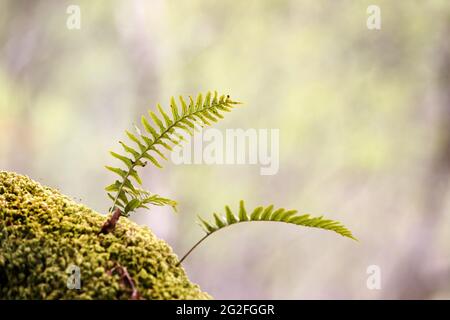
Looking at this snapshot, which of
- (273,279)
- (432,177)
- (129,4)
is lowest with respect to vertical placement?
(273,279)

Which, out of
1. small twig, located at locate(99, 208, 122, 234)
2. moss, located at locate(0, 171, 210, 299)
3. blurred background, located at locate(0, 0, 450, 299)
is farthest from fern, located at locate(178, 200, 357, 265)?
blurred background, located at locate(0, 0, 450, 299)

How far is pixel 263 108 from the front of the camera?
38.5ft

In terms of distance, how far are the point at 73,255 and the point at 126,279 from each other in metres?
0.16

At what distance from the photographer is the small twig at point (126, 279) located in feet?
4.38

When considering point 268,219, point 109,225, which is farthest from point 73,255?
point 268,219

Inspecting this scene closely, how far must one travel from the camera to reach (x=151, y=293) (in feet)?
4.46

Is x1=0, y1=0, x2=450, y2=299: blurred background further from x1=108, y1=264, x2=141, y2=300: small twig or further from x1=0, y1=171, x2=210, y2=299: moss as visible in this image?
x1=108, y1=264, x2=141, y2=300: small twig

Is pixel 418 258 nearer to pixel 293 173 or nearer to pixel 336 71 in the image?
pixel 293 173

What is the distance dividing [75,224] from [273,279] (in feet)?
33.7

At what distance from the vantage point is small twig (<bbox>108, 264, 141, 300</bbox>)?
133 centimetres

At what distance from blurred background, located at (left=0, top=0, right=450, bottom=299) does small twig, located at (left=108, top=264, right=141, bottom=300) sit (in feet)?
29.2

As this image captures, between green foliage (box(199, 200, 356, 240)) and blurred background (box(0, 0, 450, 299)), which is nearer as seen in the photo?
green foliage (box(199, 200, 356, 240))

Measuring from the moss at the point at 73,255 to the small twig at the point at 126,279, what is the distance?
0.04 feet
